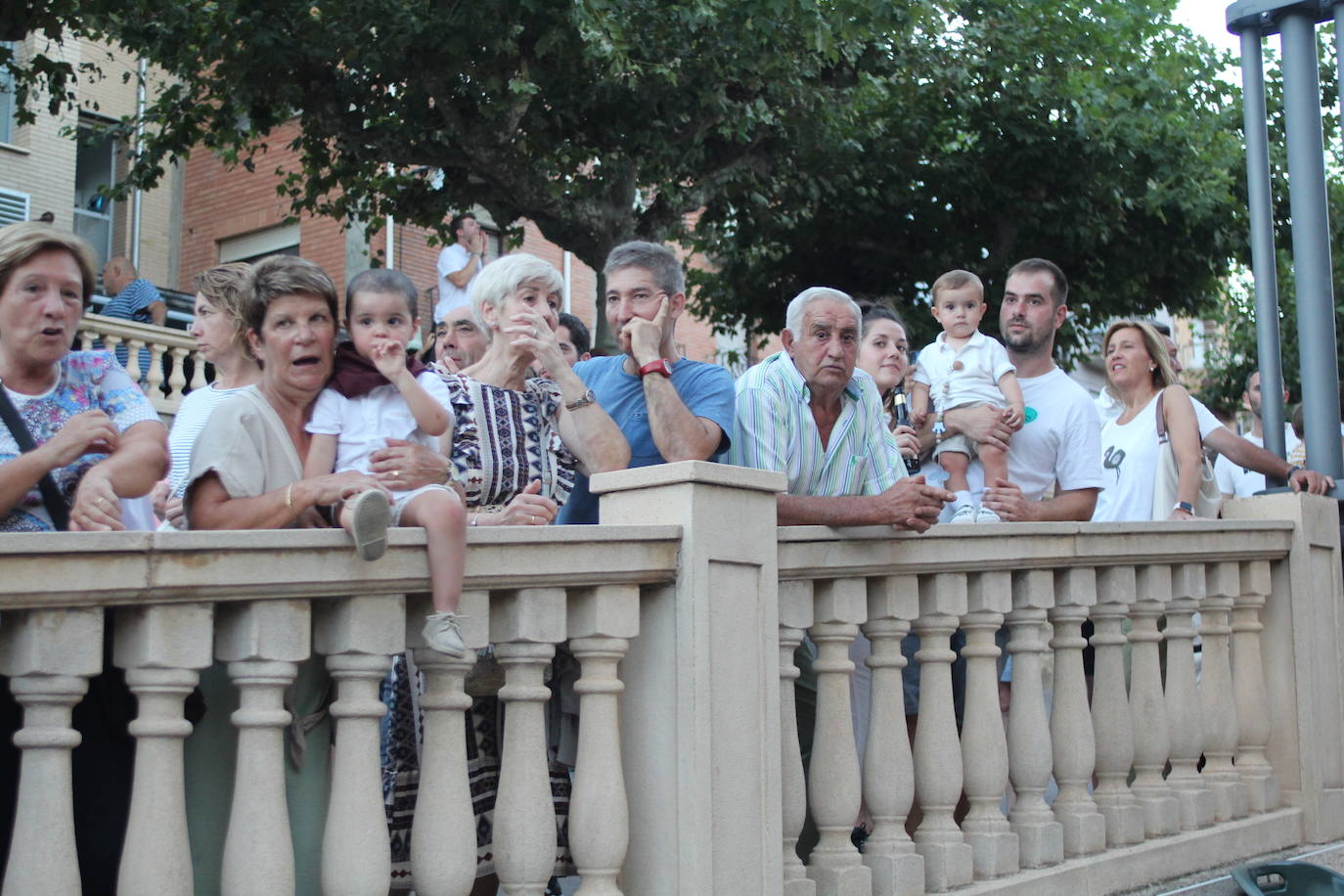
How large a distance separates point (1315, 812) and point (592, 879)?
3307mm

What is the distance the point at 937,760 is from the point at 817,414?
1141 millimetres

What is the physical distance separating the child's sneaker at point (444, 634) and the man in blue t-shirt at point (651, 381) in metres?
1.33

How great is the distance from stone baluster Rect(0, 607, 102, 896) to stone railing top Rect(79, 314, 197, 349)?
31.7ft

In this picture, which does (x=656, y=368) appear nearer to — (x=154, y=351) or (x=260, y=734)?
(x=260, y=734)

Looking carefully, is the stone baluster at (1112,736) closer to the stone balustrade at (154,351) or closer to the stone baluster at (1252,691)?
the stone baluster at (1252,691)

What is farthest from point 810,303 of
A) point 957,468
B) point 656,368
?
point 957,468

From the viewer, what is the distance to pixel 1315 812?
18.2ft

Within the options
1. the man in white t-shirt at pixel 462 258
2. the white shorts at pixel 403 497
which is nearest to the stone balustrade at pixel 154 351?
the man in white t-shirt at pixel 462 258

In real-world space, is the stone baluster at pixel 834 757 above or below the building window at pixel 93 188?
below

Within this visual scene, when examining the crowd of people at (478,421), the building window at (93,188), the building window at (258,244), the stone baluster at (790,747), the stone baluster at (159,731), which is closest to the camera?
the stone baluster at (159,731)

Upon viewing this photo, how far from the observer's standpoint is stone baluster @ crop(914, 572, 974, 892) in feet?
13.7

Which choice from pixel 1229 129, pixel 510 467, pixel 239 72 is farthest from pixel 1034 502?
pixel 1229 129

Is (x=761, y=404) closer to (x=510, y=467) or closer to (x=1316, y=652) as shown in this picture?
(x=510, y=467)

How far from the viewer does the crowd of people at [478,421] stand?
3346mm
